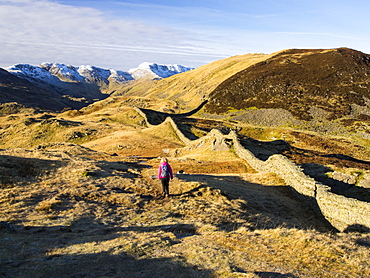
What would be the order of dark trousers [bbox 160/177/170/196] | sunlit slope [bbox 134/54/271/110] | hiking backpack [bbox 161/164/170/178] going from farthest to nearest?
sunlit slope [bbox 134/54/271/110] < dark trousers [bbox 160/177/170/196] < hiking backpack [bbox 161/164/170/178]

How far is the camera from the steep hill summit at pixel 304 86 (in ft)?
283

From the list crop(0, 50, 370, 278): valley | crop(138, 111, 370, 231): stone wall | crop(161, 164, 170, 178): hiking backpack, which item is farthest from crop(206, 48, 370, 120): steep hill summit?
crop(161, 164, 170, 178): hiking backpack

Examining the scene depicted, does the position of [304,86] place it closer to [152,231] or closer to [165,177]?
[165,177]

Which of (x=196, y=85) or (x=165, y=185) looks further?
(x=196, y=85)

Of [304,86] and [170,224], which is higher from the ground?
[304,86]

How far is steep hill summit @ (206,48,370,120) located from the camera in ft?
283

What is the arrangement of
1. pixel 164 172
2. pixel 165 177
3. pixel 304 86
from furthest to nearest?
pixel 304 86
pixel 164 172
pixel 165 177

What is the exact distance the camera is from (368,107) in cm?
8125

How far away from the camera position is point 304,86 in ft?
326

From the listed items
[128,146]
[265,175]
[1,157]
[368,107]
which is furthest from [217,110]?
[1,157]

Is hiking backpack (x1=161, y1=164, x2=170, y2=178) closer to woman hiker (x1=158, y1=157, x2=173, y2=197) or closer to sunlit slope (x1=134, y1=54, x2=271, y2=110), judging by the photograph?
woman hiker (x1=158, y1=157, x2=173, y2=197)

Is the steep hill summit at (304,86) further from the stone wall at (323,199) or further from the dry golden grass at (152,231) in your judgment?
the dry golden grass at (152,231)

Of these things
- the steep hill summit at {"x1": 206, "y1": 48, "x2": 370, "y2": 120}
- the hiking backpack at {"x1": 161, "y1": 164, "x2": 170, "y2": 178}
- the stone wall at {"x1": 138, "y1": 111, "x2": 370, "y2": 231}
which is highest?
the steep hill summit at {"x1": 206, "y1": 48, "x2": 370, "y2": 120}

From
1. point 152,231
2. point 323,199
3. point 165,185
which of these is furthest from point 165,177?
point 323,199
